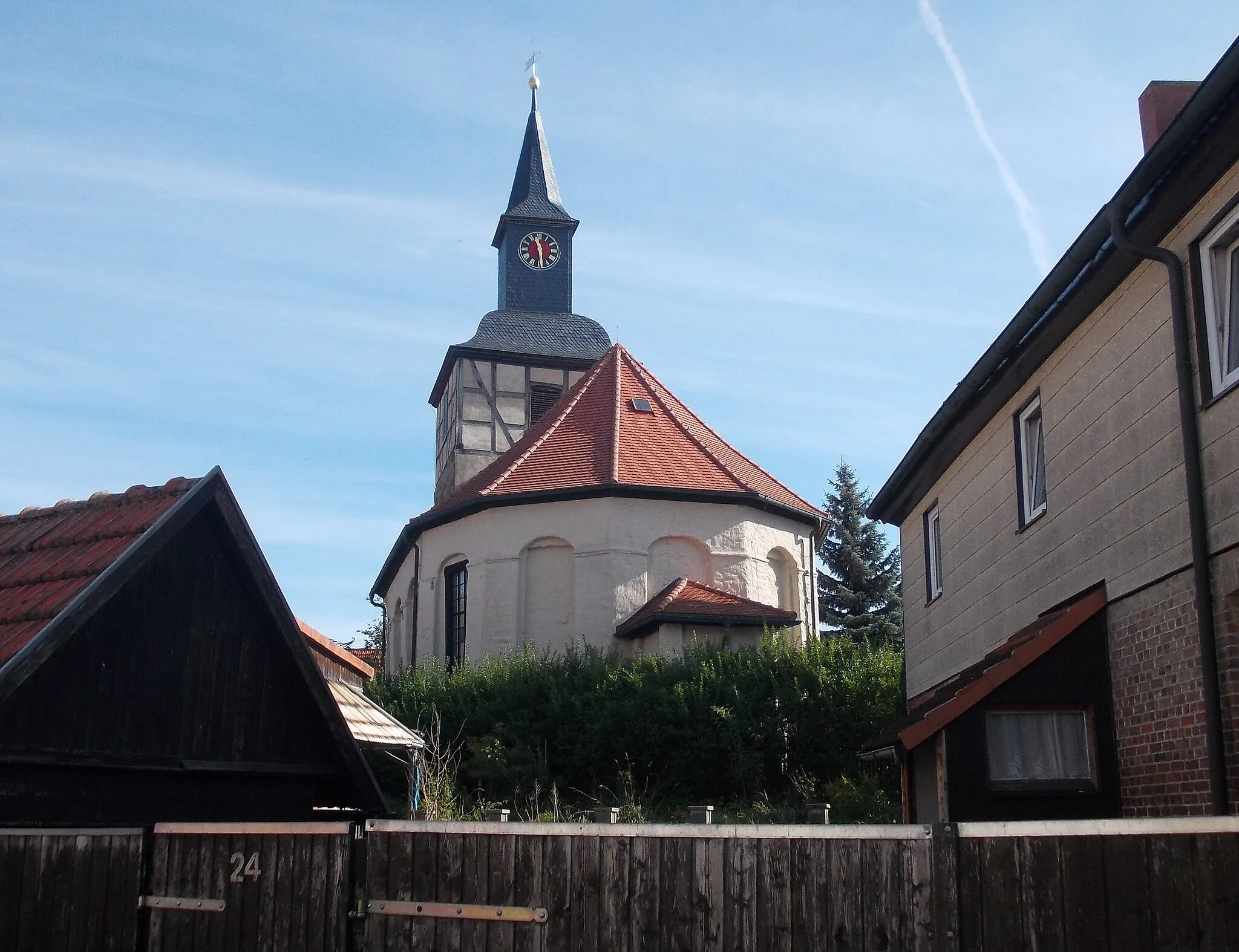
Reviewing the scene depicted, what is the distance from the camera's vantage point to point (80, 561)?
873 cm

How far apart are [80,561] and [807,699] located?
17.4 meters

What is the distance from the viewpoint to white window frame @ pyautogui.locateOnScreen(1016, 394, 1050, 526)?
12.6m

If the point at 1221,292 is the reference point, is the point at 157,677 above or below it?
below

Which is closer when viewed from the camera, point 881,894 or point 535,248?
point 881,894

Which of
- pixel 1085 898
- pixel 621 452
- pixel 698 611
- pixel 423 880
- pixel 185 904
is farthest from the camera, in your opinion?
pixel 621 452

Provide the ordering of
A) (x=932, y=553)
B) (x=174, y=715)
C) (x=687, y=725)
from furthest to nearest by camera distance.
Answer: (x=687, y=725)
(x=932, y=553)
(x=174, y=715)

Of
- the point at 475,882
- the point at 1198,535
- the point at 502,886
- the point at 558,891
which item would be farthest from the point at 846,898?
the point at 1198,535

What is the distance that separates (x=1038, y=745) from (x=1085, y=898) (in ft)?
18.7

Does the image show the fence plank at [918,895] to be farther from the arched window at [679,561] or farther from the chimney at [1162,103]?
the arched window at [679,561]

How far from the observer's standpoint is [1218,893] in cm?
502

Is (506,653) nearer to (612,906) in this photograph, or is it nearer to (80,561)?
(80,561)

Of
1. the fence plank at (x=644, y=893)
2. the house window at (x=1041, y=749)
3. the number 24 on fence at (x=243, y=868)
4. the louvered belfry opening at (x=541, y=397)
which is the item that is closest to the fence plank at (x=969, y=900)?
the fence plank at (x=644, y=893)

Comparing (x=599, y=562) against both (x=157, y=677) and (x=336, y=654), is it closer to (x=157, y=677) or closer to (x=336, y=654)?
(x=336, y=654)

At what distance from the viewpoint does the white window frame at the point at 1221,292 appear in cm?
888
